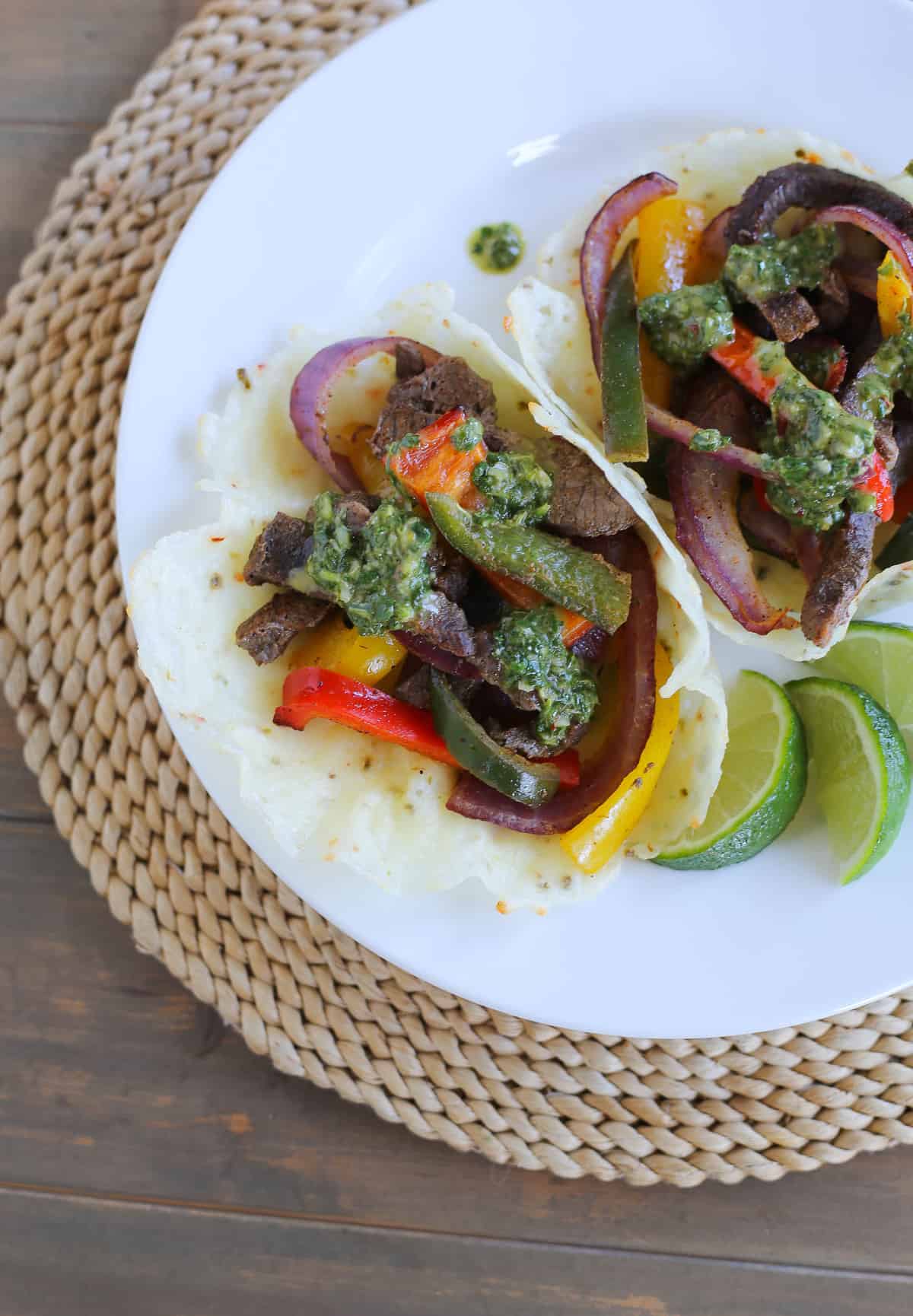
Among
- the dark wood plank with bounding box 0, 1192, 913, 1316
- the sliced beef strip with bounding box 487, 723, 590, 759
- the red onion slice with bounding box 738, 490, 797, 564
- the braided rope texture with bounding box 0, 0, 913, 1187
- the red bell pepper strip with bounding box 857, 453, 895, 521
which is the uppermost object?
the red bell pepper strip with bounding box 857, 453, 895, 521

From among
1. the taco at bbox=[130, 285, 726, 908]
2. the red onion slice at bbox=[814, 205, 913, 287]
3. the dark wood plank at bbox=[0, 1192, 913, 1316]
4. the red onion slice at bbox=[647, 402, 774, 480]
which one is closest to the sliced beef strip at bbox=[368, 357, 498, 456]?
the taco at bbox=[130, 285, 726, 908]

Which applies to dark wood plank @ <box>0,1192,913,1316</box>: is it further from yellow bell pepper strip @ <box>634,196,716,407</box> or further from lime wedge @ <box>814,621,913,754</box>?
yellow bell pepper strip @ <box>634,196,716,407</box>

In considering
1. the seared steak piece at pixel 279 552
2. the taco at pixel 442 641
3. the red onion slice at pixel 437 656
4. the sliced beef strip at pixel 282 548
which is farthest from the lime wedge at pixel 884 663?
the seared steak piece at pixel 279 552

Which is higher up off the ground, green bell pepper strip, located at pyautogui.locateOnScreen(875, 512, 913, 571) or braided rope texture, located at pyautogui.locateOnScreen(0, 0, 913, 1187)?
green bell pepper strip, located at pyautogui.locateOnScreen(875, 512, 913, 571)

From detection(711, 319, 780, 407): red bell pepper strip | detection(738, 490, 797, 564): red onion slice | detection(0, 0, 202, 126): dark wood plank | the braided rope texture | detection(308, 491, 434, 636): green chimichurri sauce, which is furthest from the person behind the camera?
detection(0, 0, 202, 126): dark wood plank

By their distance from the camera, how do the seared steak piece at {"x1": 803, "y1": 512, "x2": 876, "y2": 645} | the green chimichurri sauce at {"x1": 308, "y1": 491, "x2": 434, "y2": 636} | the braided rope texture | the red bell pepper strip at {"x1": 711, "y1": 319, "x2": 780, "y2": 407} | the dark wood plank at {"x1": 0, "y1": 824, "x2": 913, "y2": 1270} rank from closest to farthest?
the green chimichurri sauce at {"x1": 308, "y1": 491, "x2": 434, "y2": 636}
the seared steak piece at {"x1": 803, "y1": 512, "x2": 876, "y2": 645}
the red bell pepper strip at {"x1": 711, "y1": 319, "x2": 780, "y2": 407}
the braided rope texture
the dark wood plank at {"x1": 0, "y1": 824, "x2": 913, "y2": 1270}

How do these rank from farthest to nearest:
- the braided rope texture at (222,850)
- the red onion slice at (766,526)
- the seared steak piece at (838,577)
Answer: the braided rope texture at (222,850) < the red onion slice at (766,526) < the seared steak piece at (838,577)

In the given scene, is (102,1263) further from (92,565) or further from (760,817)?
(760,817)

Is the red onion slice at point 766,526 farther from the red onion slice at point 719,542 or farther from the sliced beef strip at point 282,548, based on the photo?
the sliced beef strip at point 282,548

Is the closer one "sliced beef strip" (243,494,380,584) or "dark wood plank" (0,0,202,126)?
"sliced beef strip" (243,494,380,584)
